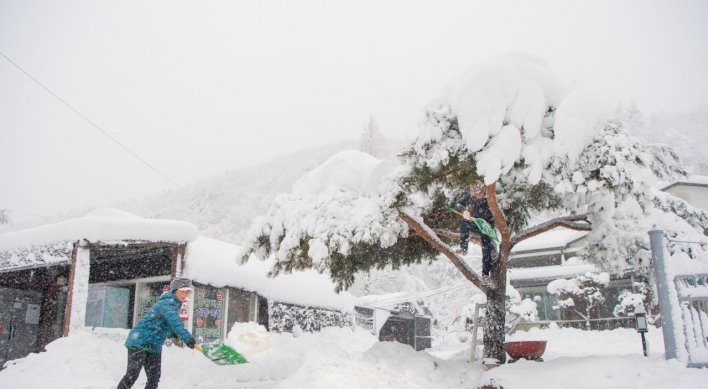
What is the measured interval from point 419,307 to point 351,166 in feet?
64.3

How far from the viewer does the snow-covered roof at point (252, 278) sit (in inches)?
491

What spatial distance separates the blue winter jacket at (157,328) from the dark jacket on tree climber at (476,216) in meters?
4.92

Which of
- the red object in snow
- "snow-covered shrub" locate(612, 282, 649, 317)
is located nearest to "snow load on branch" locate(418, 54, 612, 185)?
the red object in snow

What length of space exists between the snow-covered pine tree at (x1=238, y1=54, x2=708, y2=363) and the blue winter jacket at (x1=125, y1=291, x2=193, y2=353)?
227cm

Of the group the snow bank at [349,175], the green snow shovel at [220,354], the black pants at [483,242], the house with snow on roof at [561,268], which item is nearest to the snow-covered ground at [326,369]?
the green snow shovel at [220,354]

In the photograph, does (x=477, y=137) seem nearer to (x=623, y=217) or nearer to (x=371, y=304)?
(x=623, y=217)

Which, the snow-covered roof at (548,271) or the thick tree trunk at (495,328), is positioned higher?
the snow-covered roof at (548,271)

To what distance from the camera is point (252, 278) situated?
14625mm

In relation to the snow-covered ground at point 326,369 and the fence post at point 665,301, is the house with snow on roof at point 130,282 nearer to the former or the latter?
the snow-covered ground at point 326,369

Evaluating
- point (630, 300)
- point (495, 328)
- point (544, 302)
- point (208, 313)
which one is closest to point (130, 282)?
point (208, 313)

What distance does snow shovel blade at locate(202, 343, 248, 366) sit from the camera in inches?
375

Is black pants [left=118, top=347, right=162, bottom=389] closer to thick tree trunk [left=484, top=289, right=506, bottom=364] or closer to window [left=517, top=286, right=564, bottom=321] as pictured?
thick tree trunk [left=484, top=289, right=506, bottom=364]

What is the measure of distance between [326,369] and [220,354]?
4.12 m

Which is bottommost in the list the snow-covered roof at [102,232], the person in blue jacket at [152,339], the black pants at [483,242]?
the person in blue jacket at [152,339]
